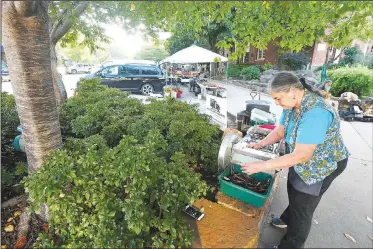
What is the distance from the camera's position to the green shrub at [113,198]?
165 centimetres

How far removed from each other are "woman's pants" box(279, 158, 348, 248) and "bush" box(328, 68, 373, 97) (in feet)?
32.2

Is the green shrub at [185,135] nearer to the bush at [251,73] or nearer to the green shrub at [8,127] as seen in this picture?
the green shrub at [8,127]

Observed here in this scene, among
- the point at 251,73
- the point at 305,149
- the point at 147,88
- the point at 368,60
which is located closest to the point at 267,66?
the point at 251,73

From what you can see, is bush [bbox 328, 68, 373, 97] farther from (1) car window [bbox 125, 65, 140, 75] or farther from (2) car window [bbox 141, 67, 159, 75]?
(1) car window [bbox 125, 65, 140, 75]

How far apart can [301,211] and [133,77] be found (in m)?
11.2

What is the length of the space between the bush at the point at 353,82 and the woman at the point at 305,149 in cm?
981

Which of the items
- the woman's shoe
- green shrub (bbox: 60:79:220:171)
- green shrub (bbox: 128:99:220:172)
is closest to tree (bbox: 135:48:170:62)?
green shrub (bbox: 60:79:220:171)

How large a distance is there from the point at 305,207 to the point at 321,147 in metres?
0.59

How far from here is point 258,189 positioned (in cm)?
250

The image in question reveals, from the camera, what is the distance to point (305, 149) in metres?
1.75

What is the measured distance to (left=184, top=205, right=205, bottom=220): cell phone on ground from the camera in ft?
6.78

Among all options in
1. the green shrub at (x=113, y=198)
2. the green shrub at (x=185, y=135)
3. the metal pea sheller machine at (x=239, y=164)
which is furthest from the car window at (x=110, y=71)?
the green shrub at (x=113, y=198)

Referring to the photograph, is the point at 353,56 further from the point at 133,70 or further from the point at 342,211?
the point at 342,211

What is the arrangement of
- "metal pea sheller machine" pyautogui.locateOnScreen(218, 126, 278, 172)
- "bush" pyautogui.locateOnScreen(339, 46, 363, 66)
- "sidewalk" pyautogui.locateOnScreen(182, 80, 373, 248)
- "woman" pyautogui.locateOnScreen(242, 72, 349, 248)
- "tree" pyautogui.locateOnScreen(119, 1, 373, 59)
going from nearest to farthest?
"tree" pyautogui.locateOnScreen(119, 1, 373, 59), "woman" pyautogui.locateOnScreen(242, 72, 349, 248), "metal pea sheller machine" pyautogui.locateOnScreen(218, 126, 278, 172), "sidewalk" pyautogui.locateOnScreen(182, 80, 373, 248), "bush" pyautogui.locateOnScreen(339, 46, 363, 66)
